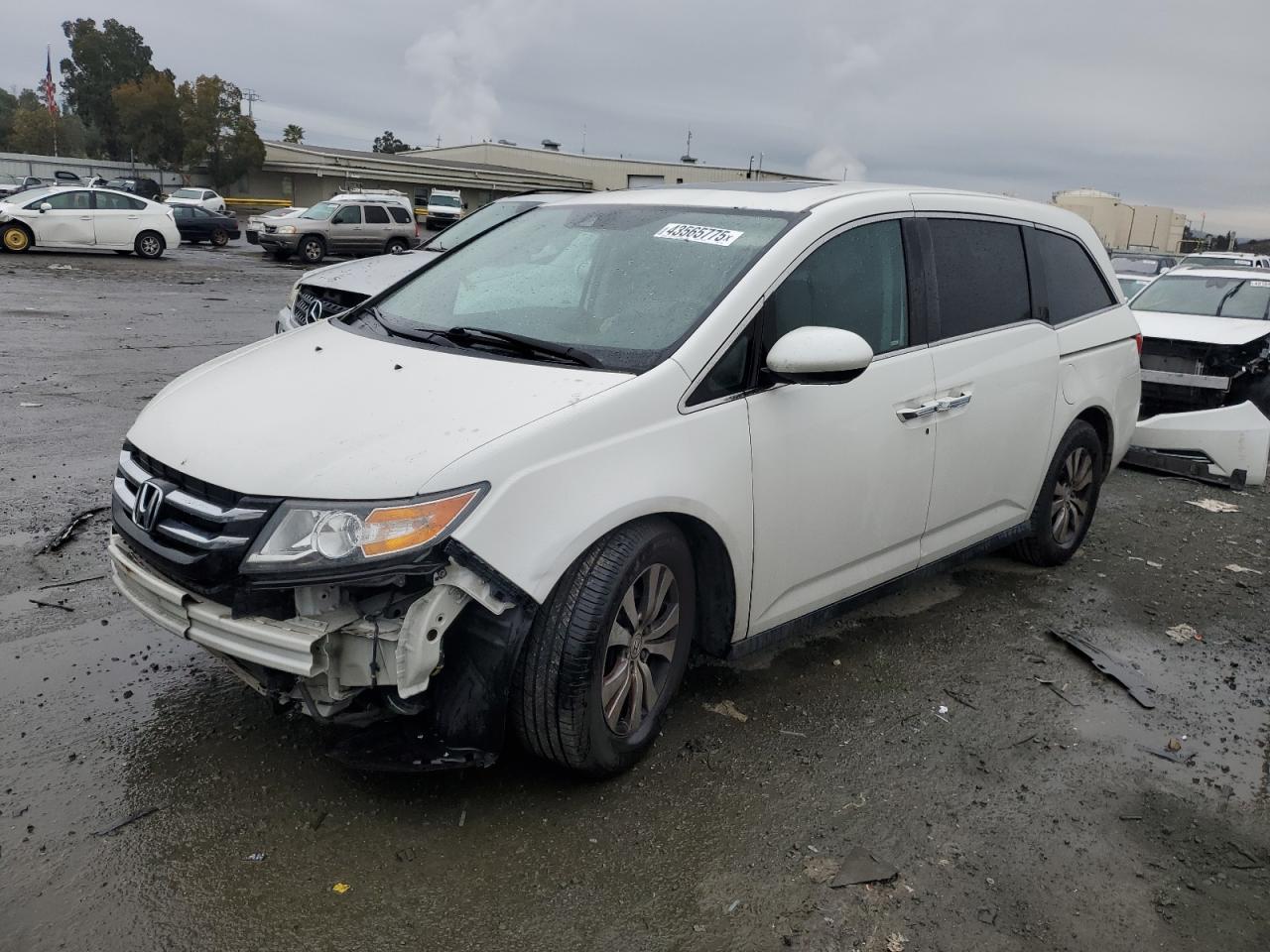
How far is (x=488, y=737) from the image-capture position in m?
2.85

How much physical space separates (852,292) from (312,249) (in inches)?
1038

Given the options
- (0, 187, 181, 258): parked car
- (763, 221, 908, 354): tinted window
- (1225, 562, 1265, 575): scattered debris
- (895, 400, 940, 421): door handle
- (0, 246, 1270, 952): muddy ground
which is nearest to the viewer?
(0, 246, 1270, 952): muddy ground

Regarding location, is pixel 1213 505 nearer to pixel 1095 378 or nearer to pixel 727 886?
pixel 1095 378

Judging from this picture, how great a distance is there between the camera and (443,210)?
148 feet

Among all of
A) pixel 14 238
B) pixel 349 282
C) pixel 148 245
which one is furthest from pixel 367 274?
pixel 148 245

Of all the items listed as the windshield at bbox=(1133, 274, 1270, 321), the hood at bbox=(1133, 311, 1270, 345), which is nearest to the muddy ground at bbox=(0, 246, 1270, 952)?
the hood at bbox=(1133, 311, 1270, 345)

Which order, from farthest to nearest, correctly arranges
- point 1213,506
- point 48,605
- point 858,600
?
point 1213,506 < point 48,605 < point 858,600

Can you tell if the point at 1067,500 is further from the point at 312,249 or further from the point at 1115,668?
the point at 312,249

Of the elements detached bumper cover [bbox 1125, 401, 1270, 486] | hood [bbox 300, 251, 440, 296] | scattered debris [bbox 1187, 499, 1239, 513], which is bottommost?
scattered debris [bbox 1187, 499, 1239, 513]

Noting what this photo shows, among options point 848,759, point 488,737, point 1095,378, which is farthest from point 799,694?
point 1095,378

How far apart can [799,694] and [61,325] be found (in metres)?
11.7

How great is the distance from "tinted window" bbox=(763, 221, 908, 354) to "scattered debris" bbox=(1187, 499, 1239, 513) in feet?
14.4

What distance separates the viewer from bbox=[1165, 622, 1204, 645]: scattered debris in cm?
471

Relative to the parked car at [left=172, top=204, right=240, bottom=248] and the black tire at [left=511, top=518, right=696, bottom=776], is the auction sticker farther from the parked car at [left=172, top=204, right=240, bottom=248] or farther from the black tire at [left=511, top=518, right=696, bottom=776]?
the parked car at [left=172, top=204, right=240, bottom=248]
